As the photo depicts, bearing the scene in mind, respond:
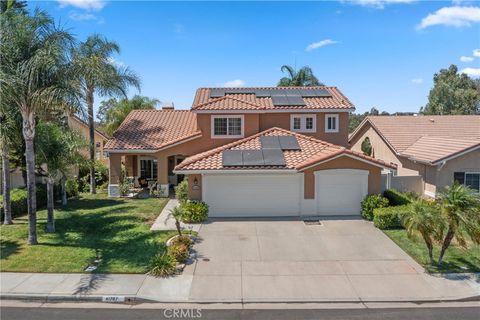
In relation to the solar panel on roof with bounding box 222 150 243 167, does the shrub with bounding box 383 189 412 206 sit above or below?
below

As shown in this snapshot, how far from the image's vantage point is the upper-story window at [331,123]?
79.1ft

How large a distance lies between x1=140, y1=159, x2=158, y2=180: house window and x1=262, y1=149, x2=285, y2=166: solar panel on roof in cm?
1064

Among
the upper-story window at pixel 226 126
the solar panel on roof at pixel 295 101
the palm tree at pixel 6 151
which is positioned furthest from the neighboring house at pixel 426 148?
the palm tree at pixel 6 151

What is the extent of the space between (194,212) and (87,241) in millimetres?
4828

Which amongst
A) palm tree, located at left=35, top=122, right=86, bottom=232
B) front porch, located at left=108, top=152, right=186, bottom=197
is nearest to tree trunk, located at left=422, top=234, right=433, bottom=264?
palm tree, located at left=35, top=122, right=86, bottom=232

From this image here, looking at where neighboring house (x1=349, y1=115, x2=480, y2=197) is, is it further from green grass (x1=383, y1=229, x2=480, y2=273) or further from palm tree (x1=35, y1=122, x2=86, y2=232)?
palm tree (x1=35, y1=122, x2=86, y2=232)

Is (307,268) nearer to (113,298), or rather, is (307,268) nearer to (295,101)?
(113,298)

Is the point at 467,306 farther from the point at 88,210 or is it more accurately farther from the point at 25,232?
the point at 88,210

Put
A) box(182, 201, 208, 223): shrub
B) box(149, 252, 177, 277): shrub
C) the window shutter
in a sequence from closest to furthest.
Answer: box(149, 252, 177, 277): shrub
box(182, 201, 208, 223): shrub
the window shutter

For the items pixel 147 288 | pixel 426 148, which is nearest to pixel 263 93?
pixel 426 148

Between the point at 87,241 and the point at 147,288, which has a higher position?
the point at 87,241

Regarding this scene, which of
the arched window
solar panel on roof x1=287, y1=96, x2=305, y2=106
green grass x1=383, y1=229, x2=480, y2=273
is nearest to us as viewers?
green grass x1=383, y1=229, x2=480, y2=273

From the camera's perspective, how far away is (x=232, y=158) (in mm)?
18766

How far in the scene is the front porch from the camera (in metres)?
23.3
